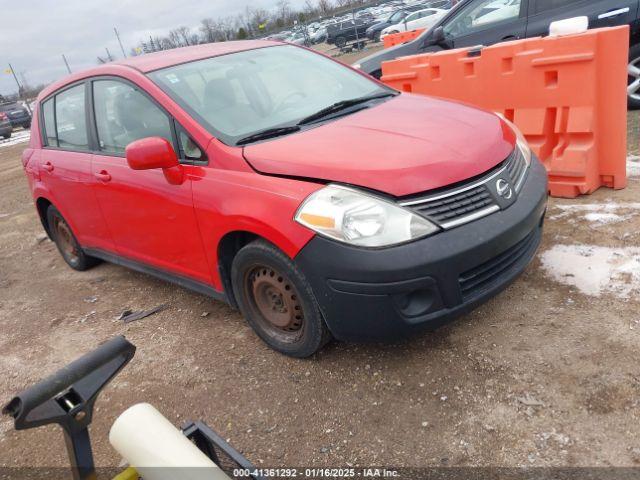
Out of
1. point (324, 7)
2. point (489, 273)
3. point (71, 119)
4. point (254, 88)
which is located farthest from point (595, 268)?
point (324, 7)

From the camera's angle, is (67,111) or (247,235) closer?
(247,235)

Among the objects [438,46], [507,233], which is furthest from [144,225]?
[438,46]

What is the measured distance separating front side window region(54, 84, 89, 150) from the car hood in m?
1.85

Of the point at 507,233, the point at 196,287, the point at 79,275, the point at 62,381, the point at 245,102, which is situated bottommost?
the point at 79,275

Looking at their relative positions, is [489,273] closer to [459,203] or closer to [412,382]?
[459,203]

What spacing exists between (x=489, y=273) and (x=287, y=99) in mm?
1627

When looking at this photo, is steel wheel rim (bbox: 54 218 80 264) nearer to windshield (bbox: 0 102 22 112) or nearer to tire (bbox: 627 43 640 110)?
tire (bbox: 627 43 640 110)

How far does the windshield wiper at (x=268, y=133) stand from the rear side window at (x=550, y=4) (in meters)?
4.58

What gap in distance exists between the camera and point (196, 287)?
347 centimetres

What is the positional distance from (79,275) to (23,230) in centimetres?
245

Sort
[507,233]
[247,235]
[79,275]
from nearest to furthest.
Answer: [507,233], [247,235], [79,275]

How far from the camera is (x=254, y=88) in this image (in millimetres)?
3406

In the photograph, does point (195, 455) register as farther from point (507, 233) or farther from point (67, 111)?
point (67, 111)

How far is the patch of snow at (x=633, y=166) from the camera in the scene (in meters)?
4.72
